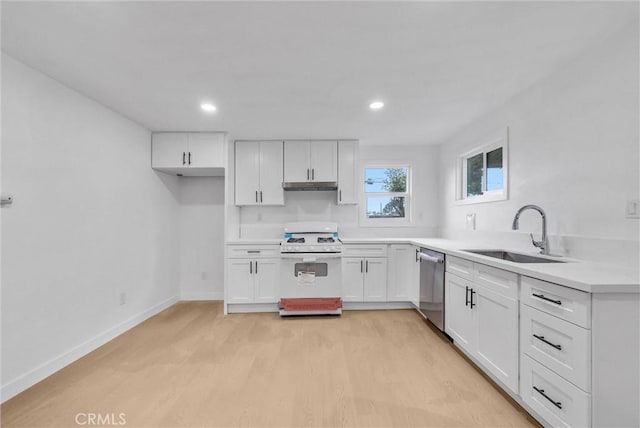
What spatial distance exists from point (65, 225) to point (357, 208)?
329 centimetres

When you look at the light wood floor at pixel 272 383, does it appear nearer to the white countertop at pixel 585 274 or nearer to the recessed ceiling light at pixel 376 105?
the white countertop at pixel 585 274

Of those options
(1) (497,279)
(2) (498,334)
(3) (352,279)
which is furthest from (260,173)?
(2) (498,334)

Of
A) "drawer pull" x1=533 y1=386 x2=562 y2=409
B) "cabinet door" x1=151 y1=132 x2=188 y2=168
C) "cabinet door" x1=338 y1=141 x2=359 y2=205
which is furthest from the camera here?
"cabinet door" x1=338 y1=141 x2=359 y2=205

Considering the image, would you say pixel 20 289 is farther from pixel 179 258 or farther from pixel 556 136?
pixel 556 136

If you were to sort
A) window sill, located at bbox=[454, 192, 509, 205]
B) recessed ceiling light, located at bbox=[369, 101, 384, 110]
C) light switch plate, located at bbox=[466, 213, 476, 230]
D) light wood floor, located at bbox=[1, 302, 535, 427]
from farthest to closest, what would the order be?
light switch plate, located at bbox=[466, 213, 476, 230] → window sill, located at bbox=[454, 192, 509, 205] → recessed ceiling light, located at bbox=[369, 101, 384, 110] → light wood floor, located at bbox=[1, 302, 535, 427]

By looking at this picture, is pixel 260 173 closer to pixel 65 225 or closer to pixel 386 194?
pixel 386 194

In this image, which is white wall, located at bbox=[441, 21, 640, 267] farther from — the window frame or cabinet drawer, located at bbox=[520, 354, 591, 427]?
the window frame

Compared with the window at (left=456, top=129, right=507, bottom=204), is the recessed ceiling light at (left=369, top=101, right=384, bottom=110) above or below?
above

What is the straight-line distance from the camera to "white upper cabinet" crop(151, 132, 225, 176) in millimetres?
3393

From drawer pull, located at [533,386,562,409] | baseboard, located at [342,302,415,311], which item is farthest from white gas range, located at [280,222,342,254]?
drawer pull, located at [533,386,562,409]

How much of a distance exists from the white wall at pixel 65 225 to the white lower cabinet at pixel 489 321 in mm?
3248

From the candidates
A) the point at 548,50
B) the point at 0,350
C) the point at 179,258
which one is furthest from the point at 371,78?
the point at 179,258

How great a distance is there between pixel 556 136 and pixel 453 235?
5.94 feet

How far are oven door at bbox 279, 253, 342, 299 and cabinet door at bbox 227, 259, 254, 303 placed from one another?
1.41 ft
